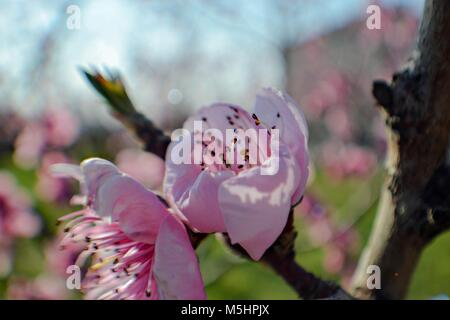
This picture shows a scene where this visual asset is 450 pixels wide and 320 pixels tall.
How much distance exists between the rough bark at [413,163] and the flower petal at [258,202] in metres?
0.23

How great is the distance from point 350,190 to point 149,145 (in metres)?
6.12

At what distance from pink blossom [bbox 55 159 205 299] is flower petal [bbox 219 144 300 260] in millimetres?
71

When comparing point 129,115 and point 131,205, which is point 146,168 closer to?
point 129,115

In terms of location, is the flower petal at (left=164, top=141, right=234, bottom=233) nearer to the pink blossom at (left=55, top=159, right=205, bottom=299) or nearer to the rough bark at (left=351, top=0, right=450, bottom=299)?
the pink blossom at (left=55, top=159, right=205, bottom=299)

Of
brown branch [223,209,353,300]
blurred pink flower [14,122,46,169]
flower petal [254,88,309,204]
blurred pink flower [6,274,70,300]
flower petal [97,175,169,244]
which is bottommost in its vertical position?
blurred pink flower [6,274,70,300]

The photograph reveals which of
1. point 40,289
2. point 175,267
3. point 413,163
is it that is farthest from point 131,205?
point 40,289

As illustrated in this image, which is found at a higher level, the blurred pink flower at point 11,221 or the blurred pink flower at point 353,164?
the blurred pink flower at point 353,164

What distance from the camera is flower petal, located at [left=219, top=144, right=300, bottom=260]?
21.4 inches

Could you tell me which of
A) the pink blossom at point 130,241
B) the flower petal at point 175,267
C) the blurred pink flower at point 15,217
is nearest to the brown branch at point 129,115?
the pink blossom at point 130,241

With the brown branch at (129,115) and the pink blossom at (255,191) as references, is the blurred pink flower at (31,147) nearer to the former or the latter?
the brown branch at (129,115)

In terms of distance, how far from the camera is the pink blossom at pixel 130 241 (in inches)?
22.7

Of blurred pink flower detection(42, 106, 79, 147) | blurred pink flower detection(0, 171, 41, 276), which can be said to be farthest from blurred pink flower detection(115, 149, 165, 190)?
blurred pink flower detection(0, 171, 41, 276)

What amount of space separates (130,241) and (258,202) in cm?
22

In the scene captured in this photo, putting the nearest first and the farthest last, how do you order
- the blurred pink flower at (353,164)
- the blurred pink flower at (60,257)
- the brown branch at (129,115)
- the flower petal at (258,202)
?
the flower petal at (258,202) → the brown branch at (129,115) → the blurred pink flower at (60,257) → the blurred pink flower at (353,164)
